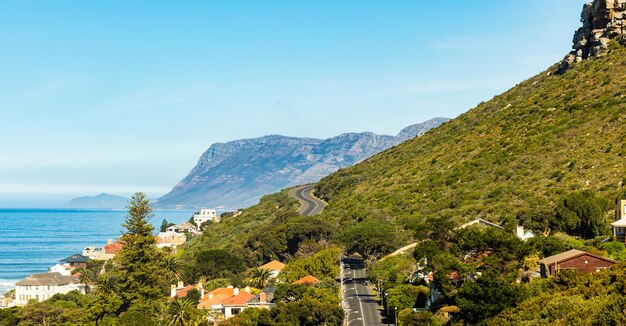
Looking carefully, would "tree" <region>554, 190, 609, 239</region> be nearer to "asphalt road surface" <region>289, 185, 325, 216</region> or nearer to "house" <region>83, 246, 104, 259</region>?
"asphalt road surface" <region>289, 185, 325, 216</region>

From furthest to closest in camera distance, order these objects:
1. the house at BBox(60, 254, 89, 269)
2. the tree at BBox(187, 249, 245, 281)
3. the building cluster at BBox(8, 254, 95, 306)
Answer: the house at BBox(60, 254, 89, 269) < the building cluster at BBox(8, 254, 95, 306) < the tree at BBox(187, 249, 245, 281)

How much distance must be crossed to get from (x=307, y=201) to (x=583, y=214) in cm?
7746

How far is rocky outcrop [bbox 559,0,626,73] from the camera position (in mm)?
103250

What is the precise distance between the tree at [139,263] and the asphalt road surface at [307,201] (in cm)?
3535

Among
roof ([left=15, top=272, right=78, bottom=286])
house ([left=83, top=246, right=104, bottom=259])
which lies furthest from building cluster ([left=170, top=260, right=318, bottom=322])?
house ([left=83, top=246, right=104, bottom=259])

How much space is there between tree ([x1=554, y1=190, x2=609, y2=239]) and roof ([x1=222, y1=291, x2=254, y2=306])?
90.3 ft

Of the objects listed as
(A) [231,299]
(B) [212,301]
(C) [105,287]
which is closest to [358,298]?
(A) [231,299]

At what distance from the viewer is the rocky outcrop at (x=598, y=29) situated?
103 m

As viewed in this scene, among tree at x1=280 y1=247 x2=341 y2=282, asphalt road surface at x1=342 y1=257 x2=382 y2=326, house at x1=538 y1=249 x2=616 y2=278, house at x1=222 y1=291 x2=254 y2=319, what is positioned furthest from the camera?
tree at x1=280 y1=247 x2=341 y2=282

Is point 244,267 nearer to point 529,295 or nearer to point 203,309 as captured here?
point 203,309

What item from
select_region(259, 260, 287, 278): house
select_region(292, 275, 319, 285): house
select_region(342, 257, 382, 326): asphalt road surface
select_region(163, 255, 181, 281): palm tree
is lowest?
select_region(342, 257, 382, 326): asphalt road surface

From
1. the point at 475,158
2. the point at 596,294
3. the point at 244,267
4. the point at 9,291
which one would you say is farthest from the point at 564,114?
the point at 9,291

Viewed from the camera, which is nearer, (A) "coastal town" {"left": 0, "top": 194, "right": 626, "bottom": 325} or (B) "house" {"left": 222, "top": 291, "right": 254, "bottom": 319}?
(A) "coastal town" {"left": 0, "top": 194, "right": 626, "bottom": 325}

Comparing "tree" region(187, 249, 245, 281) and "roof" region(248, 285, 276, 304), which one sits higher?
"tree" region(187, 249, 245, 281)
